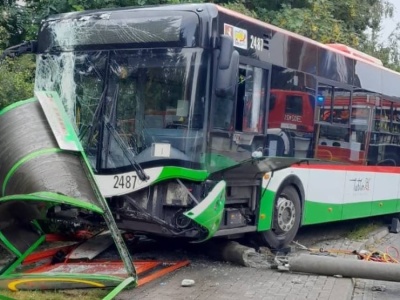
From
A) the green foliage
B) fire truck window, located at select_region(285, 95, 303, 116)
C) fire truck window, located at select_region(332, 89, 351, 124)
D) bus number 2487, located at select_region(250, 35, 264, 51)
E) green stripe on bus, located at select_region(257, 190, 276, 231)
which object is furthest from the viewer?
fire truck window, located at select_region(332, 89, 351, 124)

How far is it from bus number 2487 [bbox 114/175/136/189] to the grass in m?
1.58

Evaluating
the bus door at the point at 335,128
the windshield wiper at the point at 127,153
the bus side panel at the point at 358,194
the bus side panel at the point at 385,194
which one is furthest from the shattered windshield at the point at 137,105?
the bus side panel at the point at 385,194

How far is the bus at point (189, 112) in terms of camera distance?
9078mm

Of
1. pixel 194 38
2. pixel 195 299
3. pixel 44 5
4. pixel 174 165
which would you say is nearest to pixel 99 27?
pixel 194 38

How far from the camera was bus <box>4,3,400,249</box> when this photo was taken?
9.08 m

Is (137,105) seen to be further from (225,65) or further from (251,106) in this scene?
(251,106)

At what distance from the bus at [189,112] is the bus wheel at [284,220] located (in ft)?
0.07

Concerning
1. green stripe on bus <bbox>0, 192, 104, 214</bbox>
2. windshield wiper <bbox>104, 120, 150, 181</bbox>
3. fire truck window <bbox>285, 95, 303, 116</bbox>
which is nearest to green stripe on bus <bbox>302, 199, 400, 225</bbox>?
fire truck window <bbox>285, 95, 303, 116</bbox>

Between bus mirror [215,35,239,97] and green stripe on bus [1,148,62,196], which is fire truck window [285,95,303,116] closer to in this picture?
bus mirror [215,35,239,97]

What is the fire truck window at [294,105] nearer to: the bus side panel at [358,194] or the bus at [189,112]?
the bus at [189,112]

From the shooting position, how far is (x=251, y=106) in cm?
1002

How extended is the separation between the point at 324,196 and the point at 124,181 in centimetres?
447

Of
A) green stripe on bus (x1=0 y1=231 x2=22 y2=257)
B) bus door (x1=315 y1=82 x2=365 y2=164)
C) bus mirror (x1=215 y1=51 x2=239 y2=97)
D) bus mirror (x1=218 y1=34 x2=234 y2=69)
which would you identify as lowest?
green stripe on bus (x1=0 y1=231 x2=22 y2=257)

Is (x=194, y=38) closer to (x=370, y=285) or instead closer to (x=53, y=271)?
(x=53, y=271)
